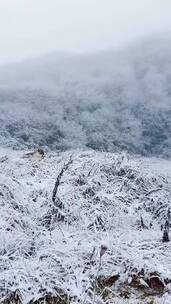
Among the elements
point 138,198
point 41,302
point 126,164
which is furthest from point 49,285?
point 126,164

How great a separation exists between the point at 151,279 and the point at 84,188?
6112 mm

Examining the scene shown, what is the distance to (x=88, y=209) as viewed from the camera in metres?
12.0

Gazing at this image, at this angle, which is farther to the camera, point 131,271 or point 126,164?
point 126,164

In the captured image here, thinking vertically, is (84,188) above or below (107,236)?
below

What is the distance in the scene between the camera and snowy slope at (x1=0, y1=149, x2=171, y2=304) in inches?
272

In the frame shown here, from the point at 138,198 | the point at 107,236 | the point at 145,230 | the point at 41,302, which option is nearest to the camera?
the point at 41,302

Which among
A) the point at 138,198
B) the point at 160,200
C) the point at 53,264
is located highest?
the point at 53,264

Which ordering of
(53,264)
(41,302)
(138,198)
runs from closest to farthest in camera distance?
1. (41,302)
2. (53,264)
3. (138,198)

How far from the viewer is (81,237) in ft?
27.6

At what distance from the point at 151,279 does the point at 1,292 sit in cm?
219

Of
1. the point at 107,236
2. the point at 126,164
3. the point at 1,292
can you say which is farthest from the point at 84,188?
the point at 1,292

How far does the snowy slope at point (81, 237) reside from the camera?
6918mm

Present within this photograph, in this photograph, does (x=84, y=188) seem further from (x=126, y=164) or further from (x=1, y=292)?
(x=1, y=292)

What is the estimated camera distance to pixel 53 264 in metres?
7.32
